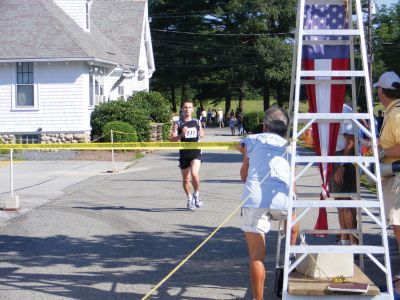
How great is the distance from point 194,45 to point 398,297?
61.8 meters

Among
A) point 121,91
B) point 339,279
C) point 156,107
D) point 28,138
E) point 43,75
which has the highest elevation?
point 43,75

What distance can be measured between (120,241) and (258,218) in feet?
13.8

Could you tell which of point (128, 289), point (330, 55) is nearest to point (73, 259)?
point (128, 289)

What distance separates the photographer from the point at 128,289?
7.39 meters

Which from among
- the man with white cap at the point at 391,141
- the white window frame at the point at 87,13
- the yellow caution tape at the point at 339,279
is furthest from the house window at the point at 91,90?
the yellow caution tape at the point at 339,279

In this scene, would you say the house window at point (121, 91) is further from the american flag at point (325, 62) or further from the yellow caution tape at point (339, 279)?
the yellow caution tape at point (339, 279)

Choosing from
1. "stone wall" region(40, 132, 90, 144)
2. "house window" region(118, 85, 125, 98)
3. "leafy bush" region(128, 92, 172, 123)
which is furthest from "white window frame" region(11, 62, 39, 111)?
"house window" region(118, 85, 125, 98)

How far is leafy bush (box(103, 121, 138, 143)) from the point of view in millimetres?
27031

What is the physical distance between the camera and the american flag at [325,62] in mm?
6602

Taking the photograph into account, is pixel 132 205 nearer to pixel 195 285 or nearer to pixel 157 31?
pixel 195 285

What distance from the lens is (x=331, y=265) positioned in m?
6.23

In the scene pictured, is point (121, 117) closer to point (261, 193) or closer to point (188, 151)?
point (188, 151)

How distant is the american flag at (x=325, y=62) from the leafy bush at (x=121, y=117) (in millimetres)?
22187

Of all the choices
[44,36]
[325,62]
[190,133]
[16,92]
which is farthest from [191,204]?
[44,36]
